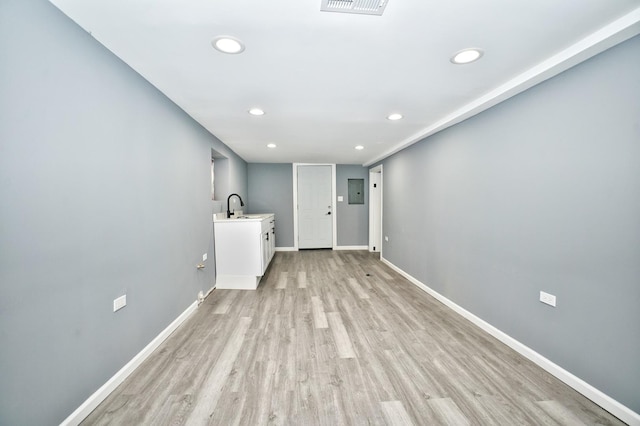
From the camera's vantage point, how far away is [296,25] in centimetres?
136

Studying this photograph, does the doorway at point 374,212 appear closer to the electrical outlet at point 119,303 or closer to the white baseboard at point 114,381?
the white baseboard at point 114,381

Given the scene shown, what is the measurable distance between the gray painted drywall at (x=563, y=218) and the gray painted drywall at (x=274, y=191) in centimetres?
403

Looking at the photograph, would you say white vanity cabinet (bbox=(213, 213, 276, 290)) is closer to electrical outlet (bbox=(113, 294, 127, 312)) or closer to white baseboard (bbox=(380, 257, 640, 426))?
electrical outlet (bbox=(113, 294, 127, 312))

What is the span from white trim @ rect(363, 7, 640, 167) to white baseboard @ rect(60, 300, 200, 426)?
141 inches

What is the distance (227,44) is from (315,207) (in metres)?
4.81

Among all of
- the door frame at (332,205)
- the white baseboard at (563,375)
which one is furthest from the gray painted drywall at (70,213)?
the door frame at (332,205)

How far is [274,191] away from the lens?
19.9ft

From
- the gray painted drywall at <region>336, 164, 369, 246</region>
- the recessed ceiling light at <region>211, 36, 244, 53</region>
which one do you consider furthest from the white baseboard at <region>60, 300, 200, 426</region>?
the gray painted drywall at <region>336, 164, 369, 246</region>

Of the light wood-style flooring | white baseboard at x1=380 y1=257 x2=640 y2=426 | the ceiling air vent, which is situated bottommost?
the light wood-style flooring

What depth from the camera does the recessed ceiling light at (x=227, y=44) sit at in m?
1.46

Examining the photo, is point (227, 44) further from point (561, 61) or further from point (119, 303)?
point (561, 61)

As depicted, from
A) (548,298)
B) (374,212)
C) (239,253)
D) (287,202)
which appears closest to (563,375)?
(548,298)

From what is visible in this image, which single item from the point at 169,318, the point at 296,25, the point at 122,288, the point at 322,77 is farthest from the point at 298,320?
the point at 296,25

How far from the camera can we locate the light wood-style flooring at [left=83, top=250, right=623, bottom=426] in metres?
1.44
